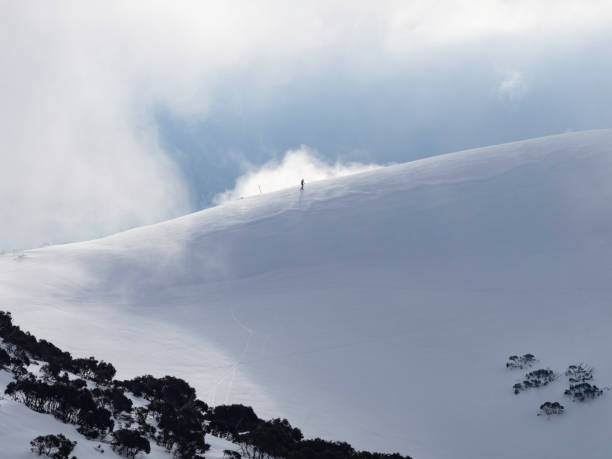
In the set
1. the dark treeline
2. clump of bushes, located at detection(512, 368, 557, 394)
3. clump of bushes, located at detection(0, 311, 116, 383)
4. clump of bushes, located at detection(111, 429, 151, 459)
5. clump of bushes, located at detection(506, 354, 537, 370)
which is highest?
clump of bushes, located at detection(506, 354, 537, 370)

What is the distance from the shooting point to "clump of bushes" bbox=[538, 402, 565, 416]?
27.4 m

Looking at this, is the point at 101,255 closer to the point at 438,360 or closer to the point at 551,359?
the point at 438,360

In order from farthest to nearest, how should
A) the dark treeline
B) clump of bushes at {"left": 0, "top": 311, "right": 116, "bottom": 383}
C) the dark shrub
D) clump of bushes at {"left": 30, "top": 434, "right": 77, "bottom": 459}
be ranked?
clump of bushes at {"left": 0, "top": 311, "right": 116, "bottom": 383}, the dark shrub, the dark treeline, clump of bushes at {"left": 30, "top": 434, "right": 77, "bottom": 459}

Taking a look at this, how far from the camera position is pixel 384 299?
1702 inches

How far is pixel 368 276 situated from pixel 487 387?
17.6 meters

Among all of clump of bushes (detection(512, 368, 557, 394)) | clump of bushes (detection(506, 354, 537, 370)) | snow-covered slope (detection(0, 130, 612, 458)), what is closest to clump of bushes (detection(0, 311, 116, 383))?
snow-covered slope (detection(0, 130, 612, 458))

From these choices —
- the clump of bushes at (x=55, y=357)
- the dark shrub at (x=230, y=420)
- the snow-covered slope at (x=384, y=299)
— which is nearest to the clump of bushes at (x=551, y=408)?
the snow-covered slope at (x=384, y=299)

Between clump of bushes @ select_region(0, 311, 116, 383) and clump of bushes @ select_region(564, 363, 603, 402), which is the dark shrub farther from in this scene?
clump of bushes @ select_region(564, 363, 603, 402)

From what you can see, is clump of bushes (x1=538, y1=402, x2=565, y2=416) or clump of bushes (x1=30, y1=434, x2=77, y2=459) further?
clump of bushes (x1=538, y1=402, x2=565, y2=416)

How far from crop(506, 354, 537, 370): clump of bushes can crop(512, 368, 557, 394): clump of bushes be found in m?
1.17

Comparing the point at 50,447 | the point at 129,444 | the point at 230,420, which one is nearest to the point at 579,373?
the point at 230,420

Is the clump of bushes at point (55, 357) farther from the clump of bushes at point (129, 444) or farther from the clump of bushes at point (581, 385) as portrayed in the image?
the clump of bushes at point (581, 385)

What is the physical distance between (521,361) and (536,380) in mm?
2302

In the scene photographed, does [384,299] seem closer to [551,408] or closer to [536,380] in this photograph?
[536,380]
